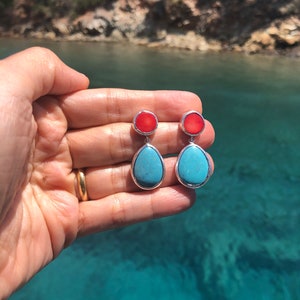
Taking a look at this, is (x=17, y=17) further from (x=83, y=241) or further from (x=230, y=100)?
(x=83, y=241)

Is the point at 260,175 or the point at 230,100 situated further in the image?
the point at 230,100

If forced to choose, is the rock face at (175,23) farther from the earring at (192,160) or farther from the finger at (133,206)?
the finger at (133,206)

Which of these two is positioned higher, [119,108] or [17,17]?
[119,108]

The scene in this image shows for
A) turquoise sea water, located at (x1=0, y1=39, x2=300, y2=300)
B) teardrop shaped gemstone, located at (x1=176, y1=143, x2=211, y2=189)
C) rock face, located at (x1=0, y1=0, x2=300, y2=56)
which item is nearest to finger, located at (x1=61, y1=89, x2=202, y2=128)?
teardrop shaped gemstone, located at (x1=176, y1=143, x2=211, y2=189)

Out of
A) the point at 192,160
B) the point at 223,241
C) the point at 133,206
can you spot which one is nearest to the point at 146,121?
the point at 192,160

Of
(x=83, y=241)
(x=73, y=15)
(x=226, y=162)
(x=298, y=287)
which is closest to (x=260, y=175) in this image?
(x=226, y=162)

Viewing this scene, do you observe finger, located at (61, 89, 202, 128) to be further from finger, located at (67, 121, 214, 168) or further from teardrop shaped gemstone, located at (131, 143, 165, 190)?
teardrop shaped gemstone, located at (131, 143, 165, 190)
